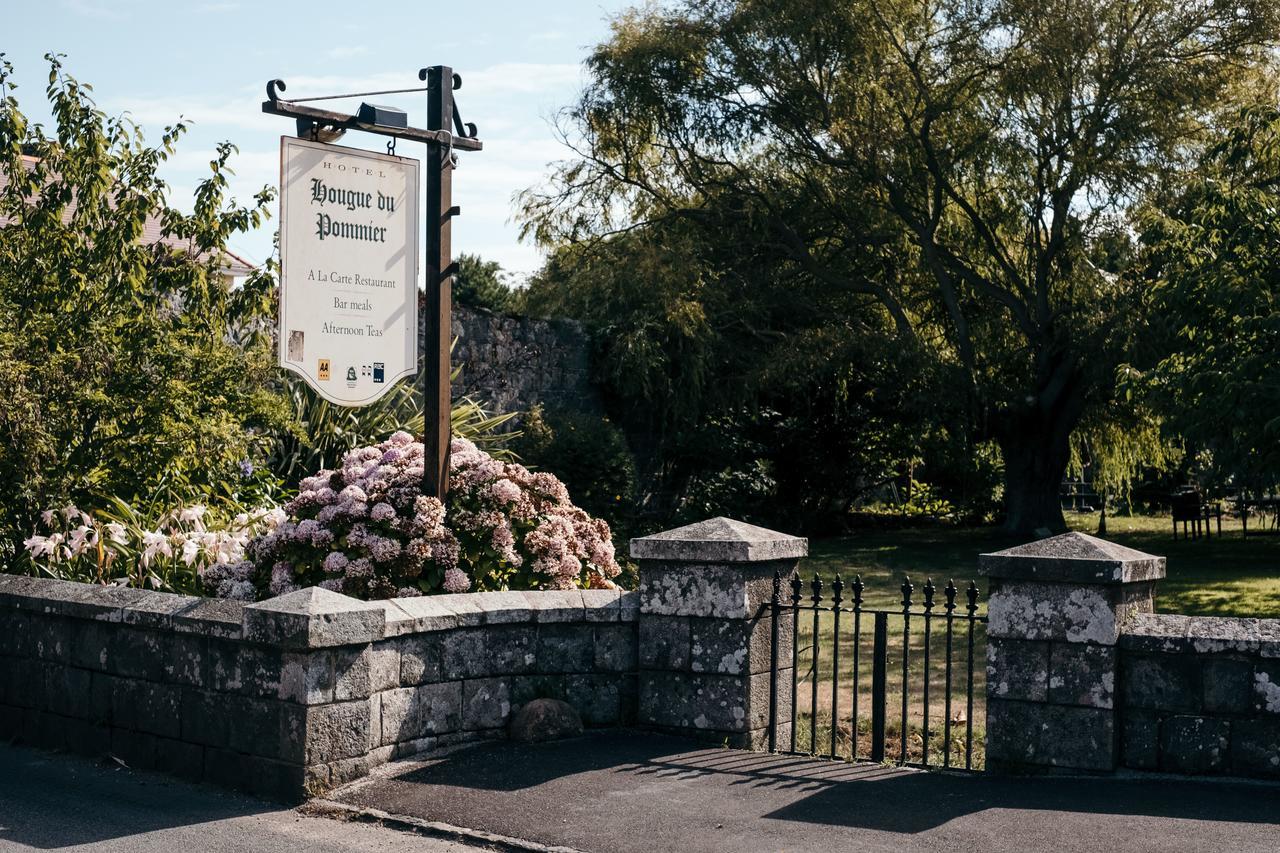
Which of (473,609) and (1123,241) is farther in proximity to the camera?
(1123,241)

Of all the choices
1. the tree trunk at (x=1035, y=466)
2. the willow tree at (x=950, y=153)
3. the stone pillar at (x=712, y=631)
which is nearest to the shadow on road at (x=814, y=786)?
the stone pillar at (x=712, y=631)

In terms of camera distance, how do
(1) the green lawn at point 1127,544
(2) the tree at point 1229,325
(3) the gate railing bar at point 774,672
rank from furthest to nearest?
(1) the green lawn at point 1127,544, (2) the tree at point 1229,325, (3) the gate railing bar at point 774,672

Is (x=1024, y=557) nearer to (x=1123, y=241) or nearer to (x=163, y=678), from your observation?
(x=163, y=678)

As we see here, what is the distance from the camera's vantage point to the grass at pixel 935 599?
823 cm

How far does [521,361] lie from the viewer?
17.9 meters

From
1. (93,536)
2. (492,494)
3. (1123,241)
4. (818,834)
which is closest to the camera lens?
(818,834)

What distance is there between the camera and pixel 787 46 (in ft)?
63.3

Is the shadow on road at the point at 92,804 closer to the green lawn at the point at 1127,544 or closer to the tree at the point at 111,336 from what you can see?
the tree at the point at 111,336

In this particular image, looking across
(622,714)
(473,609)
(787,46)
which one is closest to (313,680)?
(473,609)

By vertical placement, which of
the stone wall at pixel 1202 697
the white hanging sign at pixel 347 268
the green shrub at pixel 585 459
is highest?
the white hanging sign at pixel 347 268

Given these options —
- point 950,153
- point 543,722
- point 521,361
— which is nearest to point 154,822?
point 543,722

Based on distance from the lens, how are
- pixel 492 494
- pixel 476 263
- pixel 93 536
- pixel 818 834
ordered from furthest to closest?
pixel 476 263 → pixel 93 536 → pixel 492 494 → pixel 818 834

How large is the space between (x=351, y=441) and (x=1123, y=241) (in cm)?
1123

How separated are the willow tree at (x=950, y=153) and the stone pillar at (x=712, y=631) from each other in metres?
12.3
